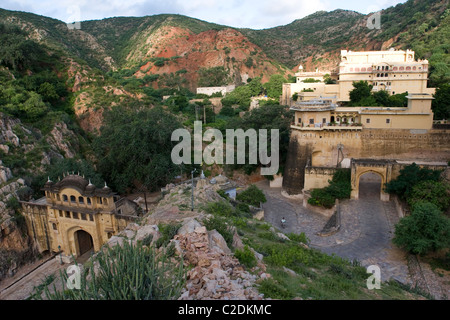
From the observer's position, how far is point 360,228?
1816cm

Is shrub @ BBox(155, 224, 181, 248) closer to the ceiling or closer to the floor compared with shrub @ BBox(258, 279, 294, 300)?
closer to the ceiling

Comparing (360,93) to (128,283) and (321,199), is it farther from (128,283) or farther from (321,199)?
(128,283)

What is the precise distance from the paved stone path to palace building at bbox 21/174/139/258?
9403mm

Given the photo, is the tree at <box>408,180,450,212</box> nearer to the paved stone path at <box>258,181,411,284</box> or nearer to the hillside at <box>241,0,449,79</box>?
the paved stone path at <box>258,181,411,284</box>

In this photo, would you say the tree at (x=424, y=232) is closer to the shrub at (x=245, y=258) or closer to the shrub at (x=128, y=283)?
the shrub at (x=245, y=258)

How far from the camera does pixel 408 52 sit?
37500mm

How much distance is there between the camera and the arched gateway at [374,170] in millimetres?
20875

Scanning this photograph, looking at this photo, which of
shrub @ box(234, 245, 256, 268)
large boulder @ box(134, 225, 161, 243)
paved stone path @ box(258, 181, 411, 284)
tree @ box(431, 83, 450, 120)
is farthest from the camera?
tree @ box(431, 83, 450, 120)

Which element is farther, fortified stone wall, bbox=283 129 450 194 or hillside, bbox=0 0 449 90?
Result: hillside, bbox=0 0 449 90

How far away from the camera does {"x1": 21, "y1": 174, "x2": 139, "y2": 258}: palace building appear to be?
58.0 feet

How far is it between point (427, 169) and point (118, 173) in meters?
20.1

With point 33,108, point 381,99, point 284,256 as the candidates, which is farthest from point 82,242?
point 381,99

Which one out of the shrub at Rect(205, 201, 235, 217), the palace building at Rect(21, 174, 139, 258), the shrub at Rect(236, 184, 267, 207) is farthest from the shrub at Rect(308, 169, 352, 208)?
the palace building at Rect(21, 174, 139, 258)

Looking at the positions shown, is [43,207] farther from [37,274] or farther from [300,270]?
[300,270]
